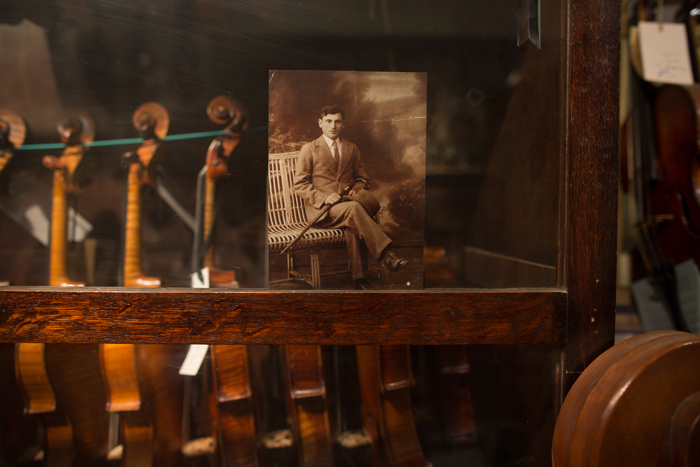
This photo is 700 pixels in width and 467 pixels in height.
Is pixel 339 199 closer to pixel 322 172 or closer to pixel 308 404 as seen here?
pixel 322 172

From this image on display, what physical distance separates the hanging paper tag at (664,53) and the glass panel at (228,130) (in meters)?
0.73

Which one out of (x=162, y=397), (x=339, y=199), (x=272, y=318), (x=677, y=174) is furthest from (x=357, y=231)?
(x=677, y=174)

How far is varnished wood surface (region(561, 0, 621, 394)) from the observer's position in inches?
18.8

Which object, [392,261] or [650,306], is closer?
[392,261]

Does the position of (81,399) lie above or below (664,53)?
below

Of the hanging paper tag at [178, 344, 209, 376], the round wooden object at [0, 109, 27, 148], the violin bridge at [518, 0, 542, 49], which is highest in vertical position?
the violin bridge at [518, 0, 542, 49]

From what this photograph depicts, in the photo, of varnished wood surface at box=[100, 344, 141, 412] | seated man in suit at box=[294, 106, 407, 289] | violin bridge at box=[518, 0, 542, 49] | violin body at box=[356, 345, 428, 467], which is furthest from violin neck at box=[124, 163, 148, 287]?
violin bridge at box=[518, 0, 542, 49]

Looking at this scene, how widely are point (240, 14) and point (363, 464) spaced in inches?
26.4

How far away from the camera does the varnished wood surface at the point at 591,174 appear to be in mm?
477

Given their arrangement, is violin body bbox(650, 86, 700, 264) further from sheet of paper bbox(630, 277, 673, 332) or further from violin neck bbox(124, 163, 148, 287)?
violin neck bbox(124, 163, 148, 287)

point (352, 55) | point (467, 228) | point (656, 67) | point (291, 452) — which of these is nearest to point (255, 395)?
point (291, 452)

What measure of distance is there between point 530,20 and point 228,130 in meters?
0.45

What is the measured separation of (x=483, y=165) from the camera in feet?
1.73

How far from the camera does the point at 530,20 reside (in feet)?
1.69
